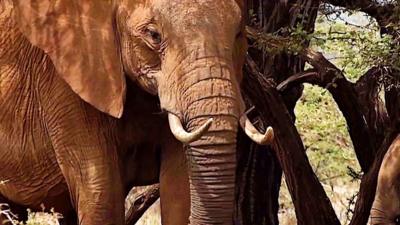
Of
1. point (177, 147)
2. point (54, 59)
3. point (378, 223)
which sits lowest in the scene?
point (378, 223)

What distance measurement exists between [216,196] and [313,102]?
4.96 m

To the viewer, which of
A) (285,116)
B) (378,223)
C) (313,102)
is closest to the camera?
(378,223)

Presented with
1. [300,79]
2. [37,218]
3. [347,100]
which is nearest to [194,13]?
[37,218]

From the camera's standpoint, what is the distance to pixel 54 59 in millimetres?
6414

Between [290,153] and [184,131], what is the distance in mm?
2957

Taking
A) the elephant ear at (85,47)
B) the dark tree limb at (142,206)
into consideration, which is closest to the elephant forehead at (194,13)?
the elephant ear at (85,47)

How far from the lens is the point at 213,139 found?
5820 mm

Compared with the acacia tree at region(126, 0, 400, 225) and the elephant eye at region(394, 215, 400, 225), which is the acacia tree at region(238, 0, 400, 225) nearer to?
the acacia tree at region(126, 0, 400, 225)

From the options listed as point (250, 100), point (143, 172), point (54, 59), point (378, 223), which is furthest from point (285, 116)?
point (54, 59)

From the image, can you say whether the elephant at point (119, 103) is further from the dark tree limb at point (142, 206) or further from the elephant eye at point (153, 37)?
the dark tree limb at point (142, 206)

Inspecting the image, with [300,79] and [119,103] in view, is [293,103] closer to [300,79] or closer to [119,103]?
[300,79]

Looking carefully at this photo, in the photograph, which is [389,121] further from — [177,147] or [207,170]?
[207,170]

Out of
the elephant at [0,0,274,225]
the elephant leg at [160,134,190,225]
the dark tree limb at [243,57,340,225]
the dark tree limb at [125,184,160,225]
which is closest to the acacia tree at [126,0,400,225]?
the dark tree limb at [243,57,340,225]

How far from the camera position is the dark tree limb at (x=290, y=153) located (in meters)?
8.48
